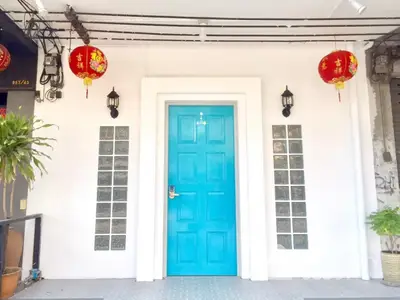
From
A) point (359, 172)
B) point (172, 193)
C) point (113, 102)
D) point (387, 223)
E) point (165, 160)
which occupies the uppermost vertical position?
point (113, 102)

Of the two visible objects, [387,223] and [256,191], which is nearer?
[387,223]

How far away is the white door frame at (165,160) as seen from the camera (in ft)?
11.4

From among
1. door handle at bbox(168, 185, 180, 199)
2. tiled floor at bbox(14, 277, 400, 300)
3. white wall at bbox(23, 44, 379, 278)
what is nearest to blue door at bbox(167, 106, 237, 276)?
door handle at bbox(168, 185, 180, 199)

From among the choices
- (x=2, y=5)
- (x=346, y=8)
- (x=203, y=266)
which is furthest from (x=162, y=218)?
(x=346, y=8)

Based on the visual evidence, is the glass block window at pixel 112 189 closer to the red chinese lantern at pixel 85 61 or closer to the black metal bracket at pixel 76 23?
the red chinese lantern at pixel 85 61

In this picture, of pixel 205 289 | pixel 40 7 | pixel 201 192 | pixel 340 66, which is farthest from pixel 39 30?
pixel 205 289

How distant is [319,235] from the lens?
11.9ft

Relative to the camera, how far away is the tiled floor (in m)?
3.00

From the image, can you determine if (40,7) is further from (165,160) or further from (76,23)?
(165,160)

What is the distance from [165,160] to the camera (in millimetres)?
3701

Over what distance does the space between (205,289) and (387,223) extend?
87.1 inches

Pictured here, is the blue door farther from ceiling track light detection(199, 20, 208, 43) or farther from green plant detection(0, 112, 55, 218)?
green plant detection(0, 112, 55, 218)

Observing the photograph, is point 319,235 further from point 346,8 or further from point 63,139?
point 63,139

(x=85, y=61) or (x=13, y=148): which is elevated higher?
(x=85, y=61)
